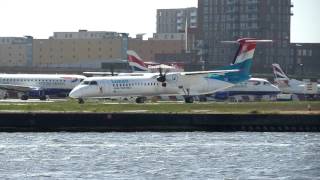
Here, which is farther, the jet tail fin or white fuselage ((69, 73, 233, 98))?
the jet tail fin

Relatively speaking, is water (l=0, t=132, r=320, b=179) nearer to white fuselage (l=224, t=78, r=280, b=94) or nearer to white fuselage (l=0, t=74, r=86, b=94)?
white fuselage (l=0, t=74, r=86, b=94)

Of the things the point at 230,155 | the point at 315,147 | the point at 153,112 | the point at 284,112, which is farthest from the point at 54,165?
the point at 284,112

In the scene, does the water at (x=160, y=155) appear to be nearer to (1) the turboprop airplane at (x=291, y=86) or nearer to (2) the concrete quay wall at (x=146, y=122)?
(2) the concrete quay wall at (x=146, y=122)

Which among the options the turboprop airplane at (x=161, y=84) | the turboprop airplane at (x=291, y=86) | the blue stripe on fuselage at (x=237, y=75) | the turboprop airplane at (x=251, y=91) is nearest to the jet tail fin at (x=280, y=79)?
the turboprop airplane at (x=291, y=86)

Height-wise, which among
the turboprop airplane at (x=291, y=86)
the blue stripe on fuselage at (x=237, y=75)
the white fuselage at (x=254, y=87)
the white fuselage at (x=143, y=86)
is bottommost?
the turboprop airplane at (x=291, y=86)

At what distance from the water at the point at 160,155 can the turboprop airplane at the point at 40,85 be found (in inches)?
2409

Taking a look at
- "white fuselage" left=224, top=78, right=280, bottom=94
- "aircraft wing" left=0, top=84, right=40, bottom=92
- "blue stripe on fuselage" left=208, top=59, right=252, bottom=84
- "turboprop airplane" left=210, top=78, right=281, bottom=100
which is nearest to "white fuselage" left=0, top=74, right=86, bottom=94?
"aircraft wing" left=0, top=84, right=40, bottom=92

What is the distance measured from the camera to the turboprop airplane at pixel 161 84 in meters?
134

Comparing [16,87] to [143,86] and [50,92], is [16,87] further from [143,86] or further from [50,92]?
[143,86]

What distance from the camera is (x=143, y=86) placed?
135000mm

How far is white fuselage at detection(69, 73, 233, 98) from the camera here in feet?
440

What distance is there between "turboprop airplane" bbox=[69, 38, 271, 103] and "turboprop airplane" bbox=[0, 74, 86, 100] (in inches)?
868

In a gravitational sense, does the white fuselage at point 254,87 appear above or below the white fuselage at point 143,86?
below

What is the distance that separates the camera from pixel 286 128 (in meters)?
101
